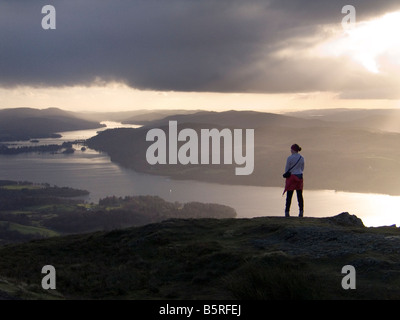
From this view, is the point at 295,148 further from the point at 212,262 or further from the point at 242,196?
the point at 242,196

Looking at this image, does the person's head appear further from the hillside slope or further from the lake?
the lake

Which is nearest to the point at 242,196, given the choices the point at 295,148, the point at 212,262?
the point at 295,148

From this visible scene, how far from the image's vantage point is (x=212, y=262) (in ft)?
39.5

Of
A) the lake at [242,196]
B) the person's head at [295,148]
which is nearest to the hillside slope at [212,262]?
the person's head at [295,148]

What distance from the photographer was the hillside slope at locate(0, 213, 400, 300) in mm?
9180

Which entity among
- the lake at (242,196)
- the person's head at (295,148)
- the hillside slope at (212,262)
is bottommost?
the lake at (242,196)

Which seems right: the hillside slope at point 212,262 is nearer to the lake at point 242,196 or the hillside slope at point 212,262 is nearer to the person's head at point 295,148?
the person's head at point 295,148

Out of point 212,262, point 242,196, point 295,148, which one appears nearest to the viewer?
point 212,262

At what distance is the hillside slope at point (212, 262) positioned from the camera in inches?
361

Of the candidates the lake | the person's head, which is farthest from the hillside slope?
the lake
